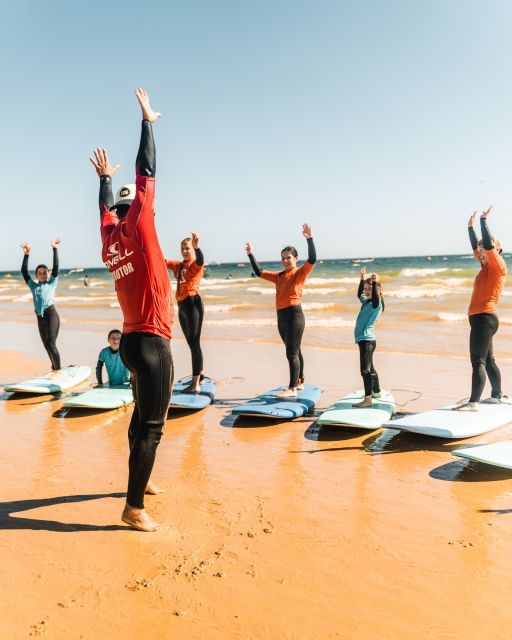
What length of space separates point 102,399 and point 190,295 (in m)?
1.92

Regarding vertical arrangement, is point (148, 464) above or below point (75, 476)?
above

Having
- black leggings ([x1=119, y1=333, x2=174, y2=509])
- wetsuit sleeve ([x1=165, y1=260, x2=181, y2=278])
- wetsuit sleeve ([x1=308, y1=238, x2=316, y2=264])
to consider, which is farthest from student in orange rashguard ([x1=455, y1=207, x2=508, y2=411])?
black leggings ([x1=119, y1=333, x2=174, y2=509])

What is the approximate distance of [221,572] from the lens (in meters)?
3.30

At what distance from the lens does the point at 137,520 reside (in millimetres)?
3824

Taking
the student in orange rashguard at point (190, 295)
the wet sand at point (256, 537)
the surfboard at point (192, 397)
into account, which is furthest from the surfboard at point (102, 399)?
the student in orange rashguard at point (190, 295)

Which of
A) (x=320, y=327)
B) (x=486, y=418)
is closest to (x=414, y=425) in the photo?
(x=486, y=418)

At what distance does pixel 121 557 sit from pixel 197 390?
4.50 meters

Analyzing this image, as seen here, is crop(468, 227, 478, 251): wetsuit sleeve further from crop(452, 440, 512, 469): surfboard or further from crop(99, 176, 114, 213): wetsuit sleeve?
crop(99, 176, 114, 213): wetsuit sleeve

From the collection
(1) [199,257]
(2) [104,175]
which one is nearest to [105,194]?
(2) [104,175]

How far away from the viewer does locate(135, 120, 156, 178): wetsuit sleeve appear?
11.7ft

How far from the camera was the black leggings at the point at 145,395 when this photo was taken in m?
3.72

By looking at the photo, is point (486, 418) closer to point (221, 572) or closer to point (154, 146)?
point (221, 572)

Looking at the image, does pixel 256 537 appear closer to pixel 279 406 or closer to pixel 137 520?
pixel 137 520

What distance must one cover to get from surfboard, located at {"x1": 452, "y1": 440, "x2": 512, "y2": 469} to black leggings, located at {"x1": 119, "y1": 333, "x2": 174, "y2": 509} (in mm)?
2847
